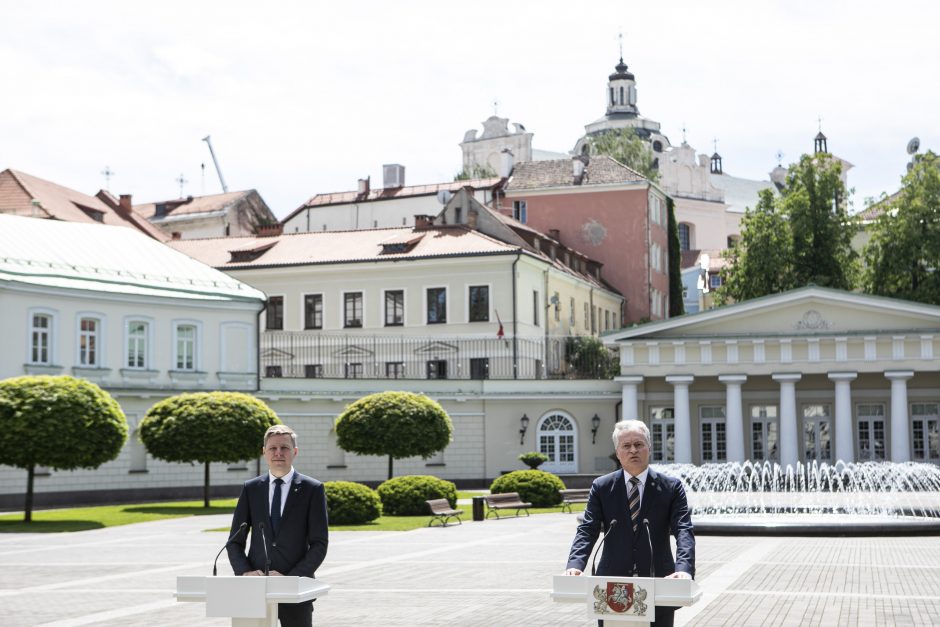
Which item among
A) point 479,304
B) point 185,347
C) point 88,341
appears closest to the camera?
point 88,341

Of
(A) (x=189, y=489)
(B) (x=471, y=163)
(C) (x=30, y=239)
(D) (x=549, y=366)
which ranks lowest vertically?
(A) (x=189, y=489)

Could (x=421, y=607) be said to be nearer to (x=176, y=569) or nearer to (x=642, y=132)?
Answer: (x=176, y=569)

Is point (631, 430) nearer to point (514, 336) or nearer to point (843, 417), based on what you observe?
point (843, 417)

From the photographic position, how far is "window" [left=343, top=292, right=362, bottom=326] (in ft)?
205

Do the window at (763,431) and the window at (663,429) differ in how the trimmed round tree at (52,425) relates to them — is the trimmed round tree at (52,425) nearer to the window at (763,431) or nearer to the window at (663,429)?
the window at (663,429)

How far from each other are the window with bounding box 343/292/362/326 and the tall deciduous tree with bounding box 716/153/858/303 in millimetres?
19828

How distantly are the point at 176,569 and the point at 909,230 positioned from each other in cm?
5160

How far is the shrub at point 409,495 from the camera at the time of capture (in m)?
35.5

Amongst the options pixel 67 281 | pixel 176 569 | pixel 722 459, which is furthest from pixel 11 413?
pixel 722 459

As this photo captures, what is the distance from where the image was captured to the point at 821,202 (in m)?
68.0

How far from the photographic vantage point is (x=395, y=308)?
61.9 meters

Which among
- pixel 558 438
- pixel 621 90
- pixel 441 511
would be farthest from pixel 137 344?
pixel 621 90

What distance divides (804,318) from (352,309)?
2192cm

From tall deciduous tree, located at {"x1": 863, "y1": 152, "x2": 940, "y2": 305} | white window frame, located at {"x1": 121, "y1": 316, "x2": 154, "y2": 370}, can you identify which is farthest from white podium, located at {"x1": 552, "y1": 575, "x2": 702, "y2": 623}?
tall deciduous tree, located at {"x1": 863, "y1": 152, "x2": 940, "y2": 305}
